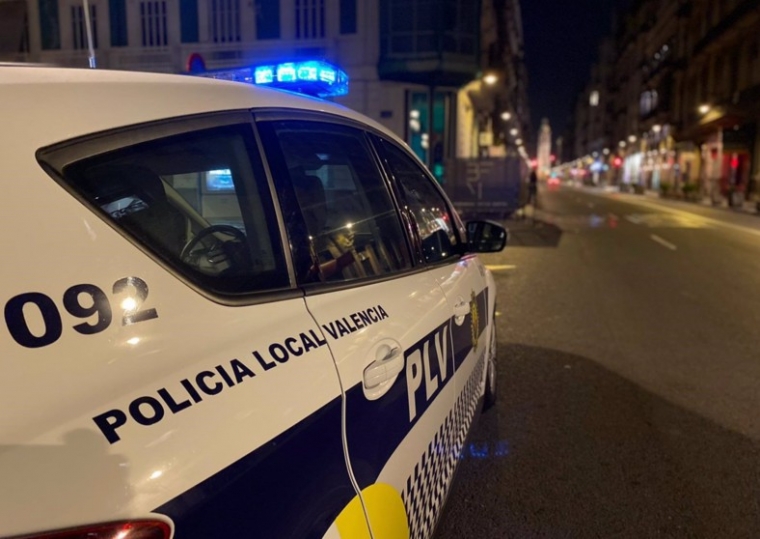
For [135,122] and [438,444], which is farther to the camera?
[438,444]

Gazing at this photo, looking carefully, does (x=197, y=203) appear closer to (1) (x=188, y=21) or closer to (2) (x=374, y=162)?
(2) (x=374, y=162)

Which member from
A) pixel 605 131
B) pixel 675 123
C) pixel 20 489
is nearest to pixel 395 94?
pixel 20 489

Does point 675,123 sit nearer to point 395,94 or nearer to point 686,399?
point 395,94

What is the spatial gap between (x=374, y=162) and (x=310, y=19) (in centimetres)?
2282

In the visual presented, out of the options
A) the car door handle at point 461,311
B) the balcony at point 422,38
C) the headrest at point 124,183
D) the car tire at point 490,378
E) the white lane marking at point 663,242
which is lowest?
the white lane marking at point 663,242

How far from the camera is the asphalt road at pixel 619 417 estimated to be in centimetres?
314

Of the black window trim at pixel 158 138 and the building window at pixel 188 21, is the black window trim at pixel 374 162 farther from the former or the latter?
the building window at pixel 188 21

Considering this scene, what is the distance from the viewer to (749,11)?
115ft

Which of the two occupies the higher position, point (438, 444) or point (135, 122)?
point (135, 122)

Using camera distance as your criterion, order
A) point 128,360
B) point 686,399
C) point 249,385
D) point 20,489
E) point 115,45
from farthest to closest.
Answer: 1. point 115,45
2. point 686,399
3. point 249,385
4. point 128,360
5. point 20,489

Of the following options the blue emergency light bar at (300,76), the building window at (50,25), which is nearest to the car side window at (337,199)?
the blue emergency light bar at (300,76)

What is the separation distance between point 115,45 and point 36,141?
2637 centimetres

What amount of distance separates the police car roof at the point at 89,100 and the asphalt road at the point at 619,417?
73.7 inches

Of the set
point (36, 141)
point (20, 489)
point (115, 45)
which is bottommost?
point (20, 489)
